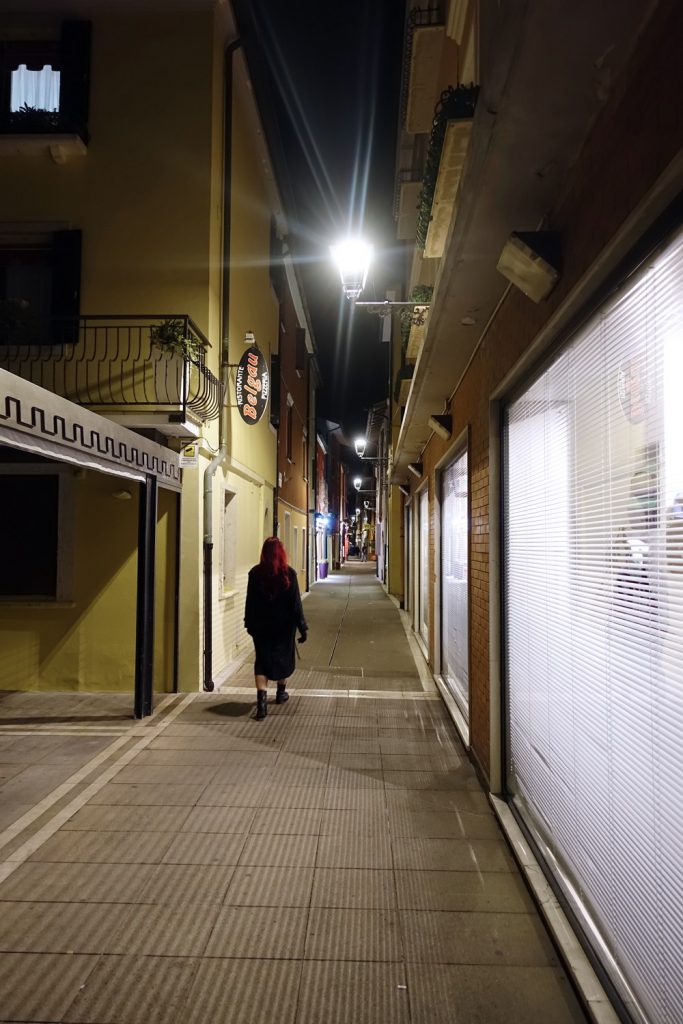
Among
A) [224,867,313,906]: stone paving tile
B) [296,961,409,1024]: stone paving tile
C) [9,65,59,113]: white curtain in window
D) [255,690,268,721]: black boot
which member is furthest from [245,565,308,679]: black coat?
[9,65,59,113]: white curtain in window

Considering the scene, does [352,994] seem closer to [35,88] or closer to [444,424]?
[444,424]

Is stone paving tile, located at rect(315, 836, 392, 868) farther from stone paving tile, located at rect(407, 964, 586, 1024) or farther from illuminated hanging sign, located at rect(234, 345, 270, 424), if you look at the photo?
illuminated hanging sign, located at rect(234, 345, 270, 424)

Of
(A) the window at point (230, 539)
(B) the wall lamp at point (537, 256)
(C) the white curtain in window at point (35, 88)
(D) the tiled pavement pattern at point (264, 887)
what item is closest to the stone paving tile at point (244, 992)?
(D) the tiled pavement pattern at point (264, 887)

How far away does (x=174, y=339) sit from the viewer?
20.4 ft

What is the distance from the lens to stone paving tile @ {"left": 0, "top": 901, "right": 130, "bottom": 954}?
2.49 metres

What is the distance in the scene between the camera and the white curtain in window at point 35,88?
23.5ft

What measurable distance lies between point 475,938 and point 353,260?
5580mm

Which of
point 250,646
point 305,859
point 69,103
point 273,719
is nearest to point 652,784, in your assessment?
point 305,859

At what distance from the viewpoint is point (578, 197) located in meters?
2.40

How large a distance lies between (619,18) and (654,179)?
0.55 metres

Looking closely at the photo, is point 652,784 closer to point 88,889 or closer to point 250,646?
point 88,889

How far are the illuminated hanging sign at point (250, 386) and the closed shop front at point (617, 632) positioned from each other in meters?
5.08

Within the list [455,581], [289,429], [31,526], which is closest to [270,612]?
[455,581]

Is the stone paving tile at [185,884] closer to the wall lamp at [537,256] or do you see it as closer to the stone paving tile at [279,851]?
the stone paving tile at [279,851]
